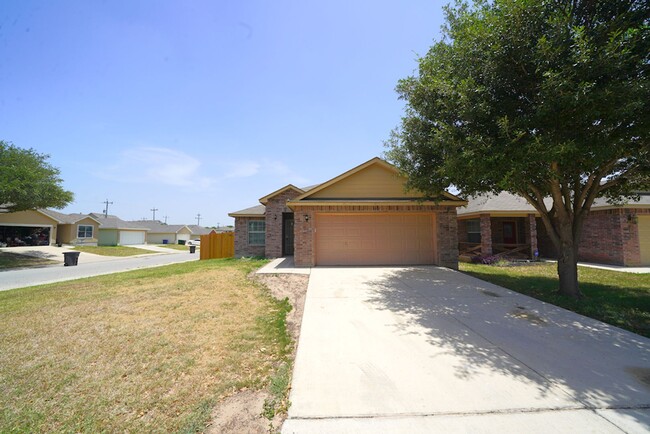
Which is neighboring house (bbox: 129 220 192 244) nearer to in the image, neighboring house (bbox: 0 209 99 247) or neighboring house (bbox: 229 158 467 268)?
neighboring house (bbox: 0 209 99 247)

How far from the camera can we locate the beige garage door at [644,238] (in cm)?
1291

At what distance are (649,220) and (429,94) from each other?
46.6ft

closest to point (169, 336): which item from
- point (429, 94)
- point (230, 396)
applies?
point (230, 396)

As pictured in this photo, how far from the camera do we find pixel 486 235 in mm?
15180

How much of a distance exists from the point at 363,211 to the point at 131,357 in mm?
9532

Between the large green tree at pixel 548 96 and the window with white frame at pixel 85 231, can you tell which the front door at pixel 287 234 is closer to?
the large green tree at pixel 548 96

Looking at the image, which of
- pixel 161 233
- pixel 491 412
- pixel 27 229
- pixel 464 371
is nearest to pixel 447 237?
pixel 464 371

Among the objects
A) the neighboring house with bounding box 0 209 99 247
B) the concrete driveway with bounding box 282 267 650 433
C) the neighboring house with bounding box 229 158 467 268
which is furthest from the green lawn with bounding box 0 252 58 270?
the concrete driveway with bounding box 282 267 650 433

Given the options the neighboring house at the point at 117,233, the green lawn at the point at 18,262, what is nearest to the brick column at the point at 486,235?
the green lawn at the point at 18,262

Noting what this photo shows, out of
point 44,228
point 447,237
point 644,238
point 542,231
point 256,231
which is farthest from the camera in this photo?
point 44,228

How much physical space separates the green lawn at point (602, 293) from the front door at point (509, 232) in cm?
499

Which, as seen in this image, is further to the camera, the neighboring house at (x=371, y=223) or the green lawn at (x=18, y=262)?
the green lawn at (x=18, y=262)

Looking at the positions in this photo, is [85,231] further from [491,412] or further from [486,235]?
[491,412]

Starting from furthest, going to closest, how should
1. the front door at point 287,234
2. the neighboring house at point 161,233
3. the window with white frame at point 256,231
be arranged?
the neighboring house at point 161,233
the window with white frame at point 256,231
the front door at point 287,234
